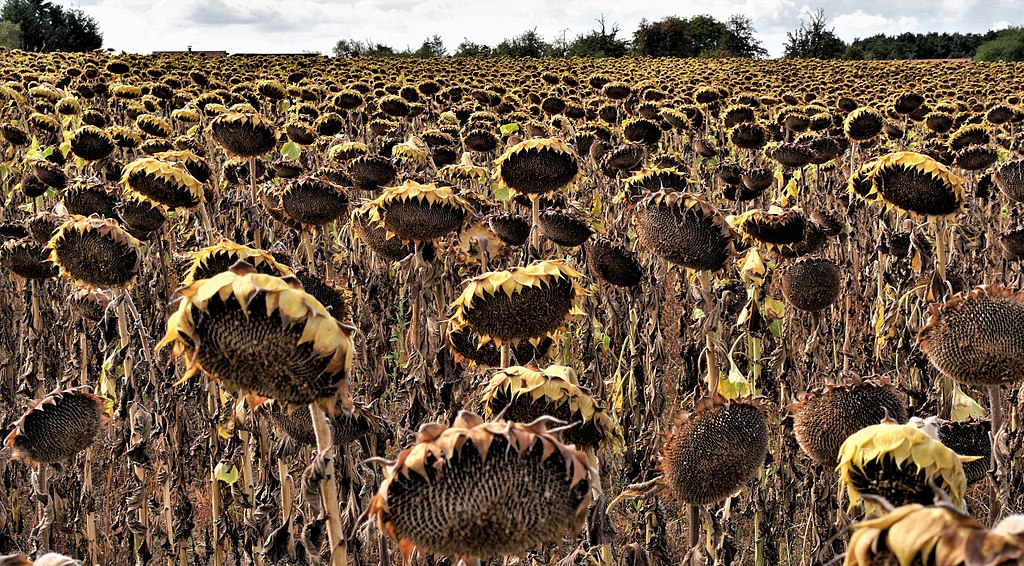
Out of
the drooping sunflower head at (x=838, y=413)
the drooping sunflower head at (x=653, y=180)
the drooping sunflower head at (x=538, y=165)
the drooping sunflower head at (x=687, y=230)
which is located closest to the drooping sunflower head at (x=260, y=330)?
the drooping sunflower head at (x=838, y=413)

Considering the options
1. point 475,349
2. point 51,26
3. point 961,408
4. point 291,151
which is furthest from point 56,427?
point 51,26

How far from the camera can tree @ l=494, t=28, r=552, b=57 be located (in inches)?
2494

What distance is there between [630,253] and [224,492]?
7.36 feet

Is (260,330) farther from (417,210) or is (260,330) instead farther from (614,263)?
(614,263)

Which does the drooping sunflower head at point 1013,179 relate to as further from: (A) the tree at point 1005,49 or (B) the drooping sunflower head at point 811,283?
(A) the tree at point 1005,49

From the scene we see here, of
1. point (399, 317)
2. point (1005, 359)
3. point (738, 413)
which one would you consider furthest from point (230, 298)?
point (399, 317)

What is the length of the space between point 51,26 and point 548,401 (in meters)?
74.9

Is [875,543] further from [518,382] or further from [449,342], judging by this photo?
[449,342]

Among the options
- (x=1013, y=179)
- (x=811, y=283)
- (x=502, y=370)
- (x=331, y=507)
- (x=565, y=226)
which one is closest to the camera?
(x=331, y=507)

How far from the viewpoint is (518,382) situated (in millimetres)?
1987

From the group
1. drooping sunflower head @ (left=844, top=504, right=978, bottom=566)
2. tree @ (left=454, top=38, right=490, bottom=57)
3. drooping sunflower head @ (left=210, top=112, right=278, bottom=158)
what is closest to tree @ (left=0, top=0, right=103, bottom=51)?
tree @ (left=454, top=38, right=490, bottom=57)

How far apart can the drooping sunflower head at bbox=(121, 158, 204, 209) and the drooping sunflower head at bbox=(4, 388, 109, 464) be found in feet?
5.41

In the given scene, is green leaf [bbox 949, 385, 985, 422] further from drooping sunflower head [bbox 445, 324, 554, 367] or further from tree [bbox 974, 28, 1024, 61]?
tree [bbox 974, 28, 1024, 61]

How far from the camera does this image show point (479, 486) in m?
1.30
